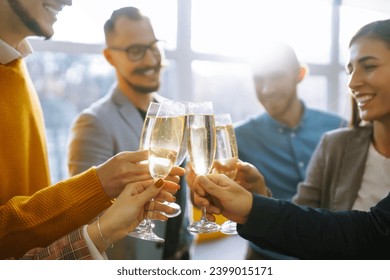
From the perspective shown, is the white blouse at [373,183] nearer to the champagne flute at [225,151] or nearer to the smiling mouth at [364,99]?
the smiling mouth at [364,99]

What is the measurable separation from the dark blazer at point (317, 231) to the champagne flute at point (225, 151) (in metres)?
0.10

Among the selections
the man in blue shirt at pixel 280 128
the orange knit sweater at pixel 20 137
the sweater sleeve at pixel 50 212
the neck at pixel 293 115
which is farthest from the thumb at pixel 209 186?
the neck at pixel 293 115

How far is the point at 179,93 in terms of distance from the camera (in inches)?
69.8

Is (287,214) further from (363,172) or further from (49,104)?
(49,104)

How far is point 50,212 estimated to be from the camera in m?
0.86

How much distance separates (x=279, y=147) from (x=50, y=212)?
0.88 m

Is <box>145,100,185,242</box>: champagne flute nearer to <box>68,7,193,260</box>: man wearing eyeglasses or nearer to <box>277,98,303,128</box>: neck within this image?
<box>68,7,193,260</box>: man wearing eyeglasses

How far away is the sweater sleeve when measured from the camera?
2.78 feet

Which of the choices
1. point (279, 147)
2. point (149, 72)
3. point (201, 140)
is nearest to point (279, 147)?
point (279, 147)

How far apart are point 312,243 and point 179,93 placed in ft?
3.49

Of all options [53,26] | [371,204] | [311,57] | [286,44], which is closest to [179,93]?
[286,44]

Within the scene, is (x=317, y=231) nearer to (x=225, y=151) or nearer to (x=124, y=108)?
(x=225, y=151)

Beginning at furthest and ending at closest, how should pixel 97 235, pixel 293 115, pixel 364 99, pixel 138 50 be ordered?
pixel 293 115 < pixel 138 50 < pixel 364 99 < pixel 97 235

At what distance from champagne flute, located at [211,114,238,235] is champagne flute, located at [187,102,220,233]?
48 millimetres
